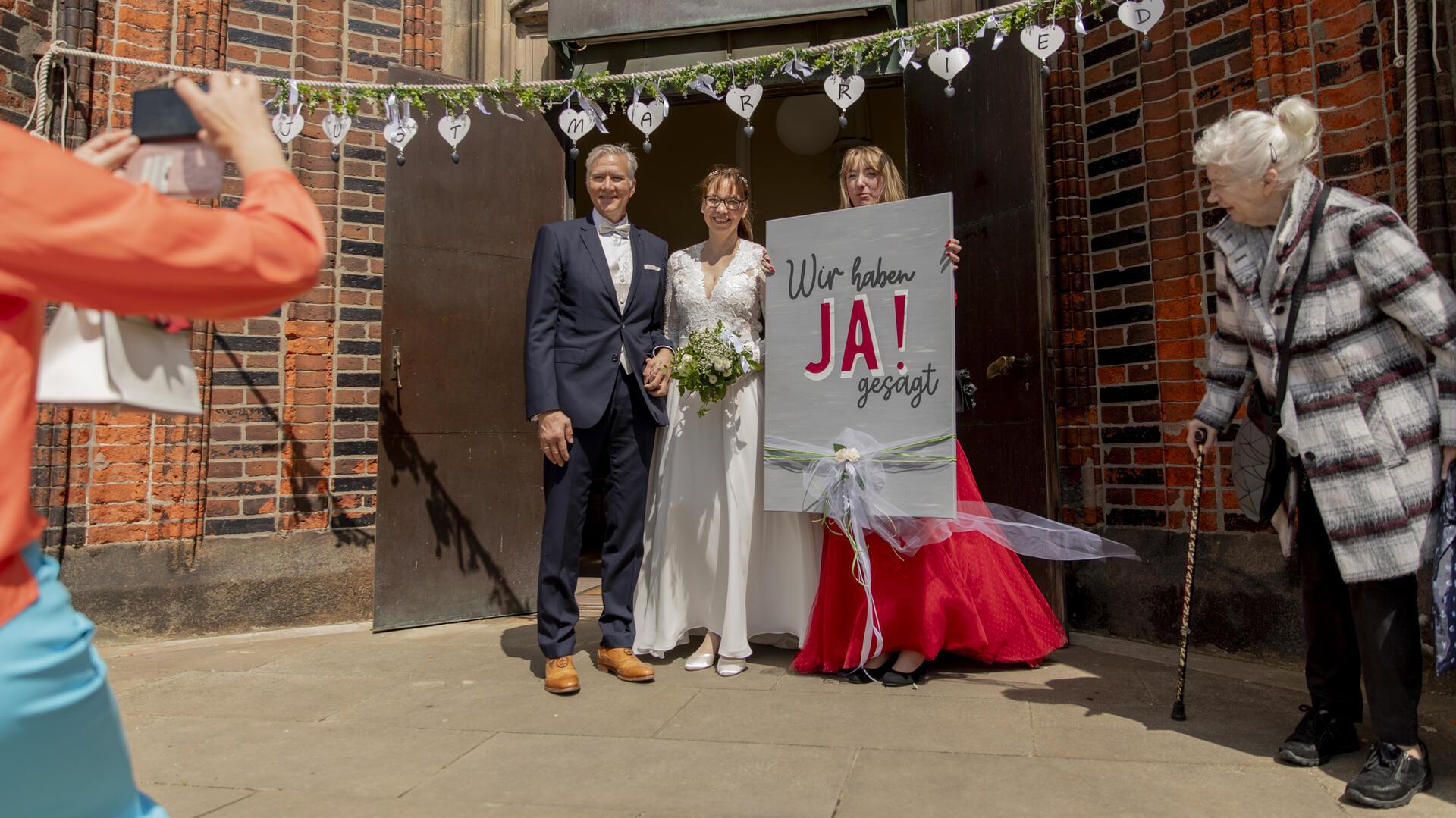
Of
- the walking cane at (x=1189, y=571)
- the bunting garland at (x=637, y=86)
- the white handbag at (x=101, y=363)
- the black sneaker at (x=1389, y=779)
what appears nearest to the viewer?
the white handbag at (x=101, y=363)

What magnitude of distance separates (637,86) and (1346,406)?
3.52 metres

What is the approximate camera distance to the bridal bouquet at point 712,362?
153 inches

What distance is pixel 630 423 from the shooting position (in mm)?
4012

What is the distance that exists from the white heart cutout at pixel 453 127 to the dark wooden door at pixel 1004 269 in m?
2.43

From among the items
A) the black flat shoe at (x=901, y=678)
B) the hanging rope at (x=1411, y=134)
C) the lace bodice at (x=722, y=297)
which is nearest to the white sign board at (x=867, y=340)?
the lace bodice at (x=722, y=297)

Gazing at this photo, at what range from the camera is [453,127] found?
4.77 m

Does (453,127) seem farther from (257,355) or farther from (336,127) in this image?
(257,355)

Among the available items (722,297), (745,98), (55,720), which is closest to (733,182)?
(722,297)

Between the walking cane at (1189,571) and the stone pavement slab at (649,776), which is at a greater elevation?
the walking cane at (1189,571)

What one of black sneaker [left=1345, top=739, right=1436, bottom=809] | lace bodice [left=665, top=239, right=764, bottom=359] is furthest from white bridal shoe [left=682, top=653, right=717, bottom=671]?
black sneaker [left=1345, top=739, right=1436, bottom=809]

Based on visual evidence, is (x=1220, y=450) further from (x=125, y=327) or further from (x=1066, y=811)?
(x=125, y=327)

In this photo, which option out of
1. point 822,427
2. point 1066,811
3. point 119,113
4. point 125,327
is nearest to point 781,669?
point 822,427

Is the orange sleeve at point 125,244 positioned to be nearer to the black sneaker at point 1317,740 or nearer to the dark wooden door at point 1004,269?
the black sneaker at point 1317,740

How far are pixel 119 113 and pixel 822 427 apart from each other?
400 centimetres
